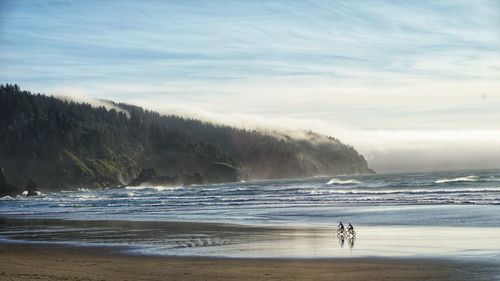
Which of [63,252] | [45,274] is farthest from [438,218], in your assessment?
[45,274]

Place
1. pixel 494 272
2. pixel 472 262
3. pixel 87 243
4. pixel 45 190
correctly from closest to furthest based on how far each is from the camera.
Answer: pixel 494 272 → pixel 472 262 → pixel 87 243 → pixel 45 190

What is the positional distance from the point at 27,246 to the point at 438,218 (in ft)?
74.5

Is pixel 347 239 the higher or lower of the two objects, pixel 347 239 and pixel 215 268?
the higher

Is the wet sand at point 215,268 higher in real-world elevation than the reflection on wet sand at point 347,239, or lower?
lower

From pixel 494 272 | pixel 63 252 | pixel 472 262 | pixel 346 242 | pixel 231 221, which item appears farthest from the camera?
pixel 231 221

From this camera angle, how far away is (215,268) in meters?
21.4

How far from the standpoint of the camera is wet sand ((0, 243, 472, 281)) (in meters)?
19.4

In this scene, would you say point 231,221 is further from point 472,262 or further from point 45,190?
point 45,190

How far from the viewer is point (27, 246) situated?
29.7 meters

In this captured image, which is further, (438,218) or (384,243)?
(438,218)

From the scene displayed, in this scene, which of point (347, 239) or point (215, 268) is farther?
point (347, 239)

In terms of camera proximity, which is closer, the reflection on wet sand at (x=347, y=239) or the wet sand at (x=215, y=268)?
the wet sand at (x=215, y=268)

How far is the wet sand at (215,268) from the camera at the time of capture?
19375mm

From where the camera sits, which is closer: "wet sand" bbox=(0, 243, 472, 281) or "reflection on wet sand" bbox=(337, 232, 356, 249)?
"wet sand" bbox=(0, 243, 472, 281)
